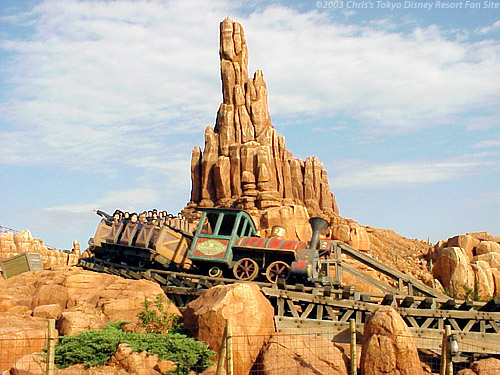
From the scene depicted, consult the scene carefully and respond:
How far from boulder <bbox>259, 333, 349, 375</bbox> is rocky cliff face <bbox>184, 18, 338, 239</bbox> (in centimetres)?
3293

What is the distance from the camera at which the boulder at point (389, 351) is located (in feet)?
33.6

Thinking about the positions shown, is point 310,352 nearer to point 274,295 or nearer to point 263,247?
point 274,295

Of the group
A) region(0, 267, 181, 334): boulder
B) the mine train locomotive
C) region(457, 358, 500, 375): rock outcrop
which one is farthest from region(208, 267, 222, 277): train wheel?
region(457, 358, 500, 375): rock outcrop

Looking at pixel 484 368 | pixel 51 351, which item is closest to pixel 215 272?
pixel 484 368

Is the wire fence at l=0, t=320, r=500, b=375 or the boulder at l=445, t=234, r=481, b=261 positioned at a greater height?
the boulder at l=445, t=234, r=481, b=261

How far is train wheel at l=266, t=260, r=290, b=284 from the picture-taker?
1548 cm


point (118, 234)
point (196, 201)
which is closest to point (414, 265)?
point (196, 201)

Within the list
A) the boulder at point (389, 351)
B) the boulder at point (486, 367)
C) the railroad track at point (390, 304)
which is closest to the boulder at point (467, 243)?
the railroad track at point (390, 304)

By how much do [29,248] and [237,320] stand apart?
2266 centimetres

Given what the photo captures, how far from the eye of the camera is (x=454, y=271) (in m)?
29.8

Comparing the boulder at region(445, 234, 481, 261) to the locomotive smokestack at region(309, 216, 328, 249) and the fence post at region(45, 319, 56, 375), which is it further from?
the fence post at region(45, 319, 56, 375)

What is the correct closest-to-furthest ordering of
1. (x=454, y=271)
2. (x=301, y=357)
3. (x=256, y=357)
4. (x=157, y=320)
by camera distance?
(x=301, y=357), (x=256, y=357), (x=157, y=320), (x=454, y=271)

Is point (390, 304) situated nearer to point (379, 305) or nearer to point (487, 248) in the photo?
point (379, 305)

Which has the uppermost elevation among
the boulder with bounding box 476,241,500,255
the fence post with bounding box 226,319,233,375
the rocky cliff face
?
the rocky cliff face
